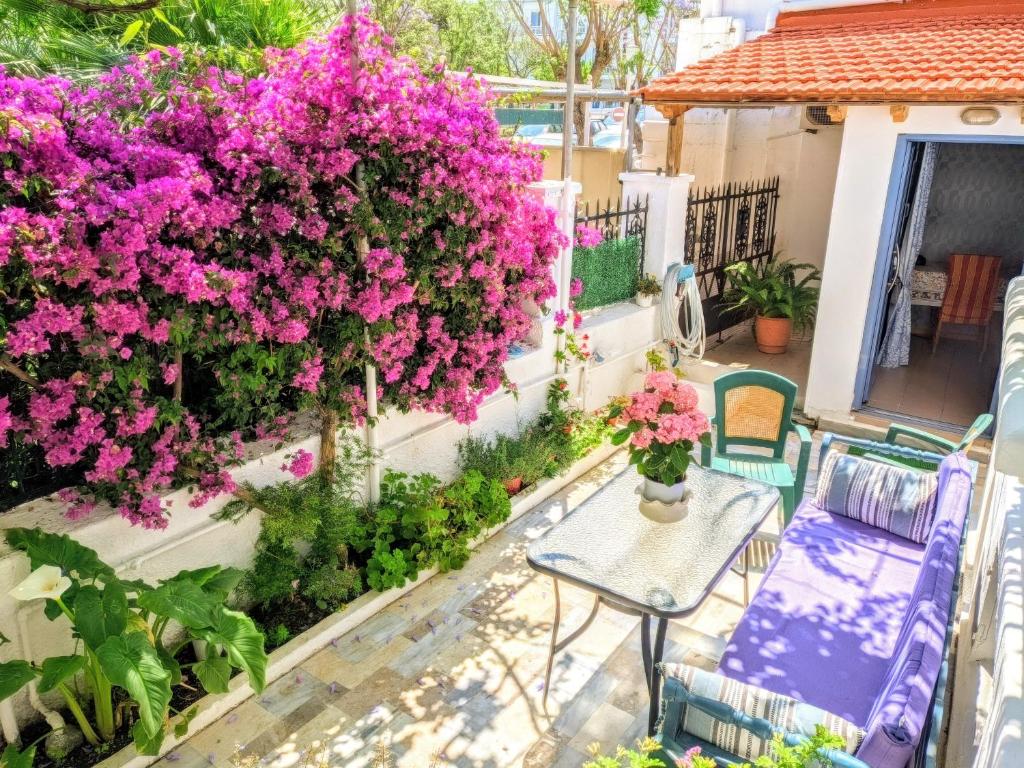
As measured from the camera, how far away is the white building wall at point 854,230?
22.4ft

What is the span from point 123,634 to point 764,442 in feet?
14.5

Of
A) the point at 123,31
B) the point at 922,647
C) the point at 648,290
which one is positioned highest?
the point at 123,31

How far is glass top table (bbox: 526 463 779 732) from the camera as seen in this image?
12.0 feet

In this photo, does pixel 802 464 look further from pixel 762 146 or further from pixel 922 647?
pixel 762 146

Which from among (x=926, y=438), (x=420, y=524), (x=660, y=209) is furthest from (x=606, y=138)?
(x=420, y=524)

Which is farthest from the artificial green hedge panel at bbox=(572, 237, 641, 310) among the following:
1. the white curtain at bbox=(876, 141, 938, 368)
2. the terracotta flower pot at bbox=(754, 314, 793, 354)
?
the white curtain at bbox=(876, 141, 938, 368)

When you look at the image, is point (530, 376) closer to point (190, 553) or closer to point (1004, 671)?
point (190, 553)

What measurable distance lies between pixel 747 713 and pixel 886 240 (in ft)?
19.2

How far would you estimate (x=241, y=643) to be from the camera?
337cm

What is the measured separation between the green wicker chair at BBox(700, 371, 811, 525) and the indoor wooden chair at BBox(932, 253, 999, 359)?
461cm

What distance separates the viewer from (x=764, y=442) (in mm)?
5875

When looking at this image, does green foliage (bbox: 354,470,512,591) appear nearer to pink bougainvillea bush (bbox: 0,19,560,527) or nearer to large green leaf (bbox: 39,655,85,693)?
pink bougainvillea bush (bbox: 0,19,560,527)

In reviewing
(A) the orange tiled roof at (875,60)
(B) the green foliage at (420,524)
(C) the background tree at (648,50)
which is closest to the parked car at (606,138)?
(C) the background tree at (648,50)

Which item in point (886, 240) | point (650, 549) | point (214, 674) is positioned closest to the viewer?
point (214, 674)
